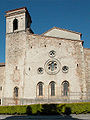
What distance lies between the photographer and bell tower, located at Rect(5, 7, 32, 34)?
2419 cm

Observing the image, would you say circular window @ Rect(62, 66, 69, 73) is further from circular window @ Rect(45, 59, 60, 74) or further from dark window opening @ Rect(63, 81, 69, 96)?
dark window opening @ Rect(63, 81, 69, 96)

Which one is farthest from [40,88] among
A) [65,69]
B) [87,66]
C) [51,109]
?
[87,66]

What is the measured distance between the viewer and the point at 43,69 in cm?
2164

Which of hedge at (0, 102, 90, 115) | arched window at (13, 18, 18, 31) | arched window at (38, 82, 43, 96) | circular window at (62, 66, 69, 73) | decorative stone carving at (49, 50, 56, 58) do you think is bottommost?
hedge at (0, 102, 90, 115)

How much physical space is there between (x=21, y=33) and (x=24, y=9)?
4.54 meters

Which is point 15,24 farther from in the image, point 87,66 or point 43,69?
point 87,66

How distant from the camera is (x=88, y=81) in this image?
20953 millimetres

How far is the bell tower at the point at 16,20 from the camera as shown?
24.2 m

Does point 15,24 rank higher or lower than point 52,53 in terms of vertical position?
higher

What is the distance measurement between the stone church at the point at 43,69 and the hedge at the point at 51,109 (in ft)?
14.1

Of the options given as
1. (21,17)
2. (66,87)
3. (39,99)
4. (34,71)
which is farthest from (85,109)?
(21,17)

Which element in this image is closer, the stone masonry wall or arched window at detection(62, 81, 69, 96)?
arched window at detection(62, 81, 69, 96)

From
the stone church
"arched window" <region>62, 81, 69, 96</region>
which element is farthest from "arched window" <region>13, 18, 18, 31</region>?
"arched window" <region>62, 81, 69, 96</region>

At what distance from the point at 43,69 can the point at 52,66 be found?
4.89ft
